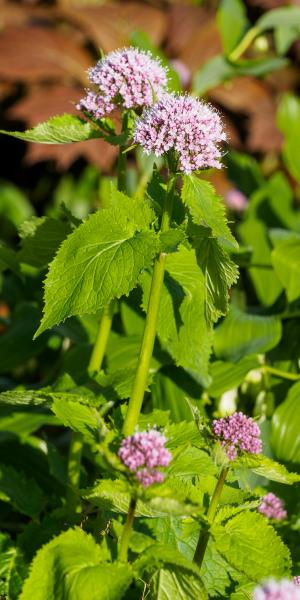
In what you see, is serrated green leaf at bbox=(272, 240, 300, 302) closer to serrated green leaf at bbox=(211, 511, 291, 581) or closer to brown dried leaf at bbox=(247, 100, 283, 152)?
serrated green leaf at bbox=(211, 511, 291, 581)

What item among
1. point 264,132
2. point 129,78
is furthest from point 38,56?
point 129,78

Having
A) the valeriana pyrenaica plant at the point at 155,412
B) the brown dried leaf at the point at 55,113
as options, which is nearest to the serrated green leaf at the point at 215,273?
the valeriana pyrenaica plant at the point at 155,412

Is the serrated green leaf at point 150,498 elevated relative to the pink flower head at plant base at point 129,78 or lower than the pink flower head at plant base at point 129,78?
lower

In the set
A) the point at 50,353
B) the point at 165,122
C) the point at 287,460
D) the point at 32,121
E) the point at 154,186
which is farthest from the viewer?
the point at 32,121

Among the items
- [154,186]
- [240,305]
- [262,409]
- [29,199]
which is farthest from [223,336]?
[29,199]

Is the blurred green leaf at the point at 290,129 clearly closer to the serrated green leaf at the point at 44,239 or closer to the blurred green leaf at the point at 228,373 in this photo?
the blurred green leaf at the point at 228,373

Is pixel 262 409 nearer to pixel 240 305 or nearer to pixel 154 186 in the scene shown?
pixel 240 305
